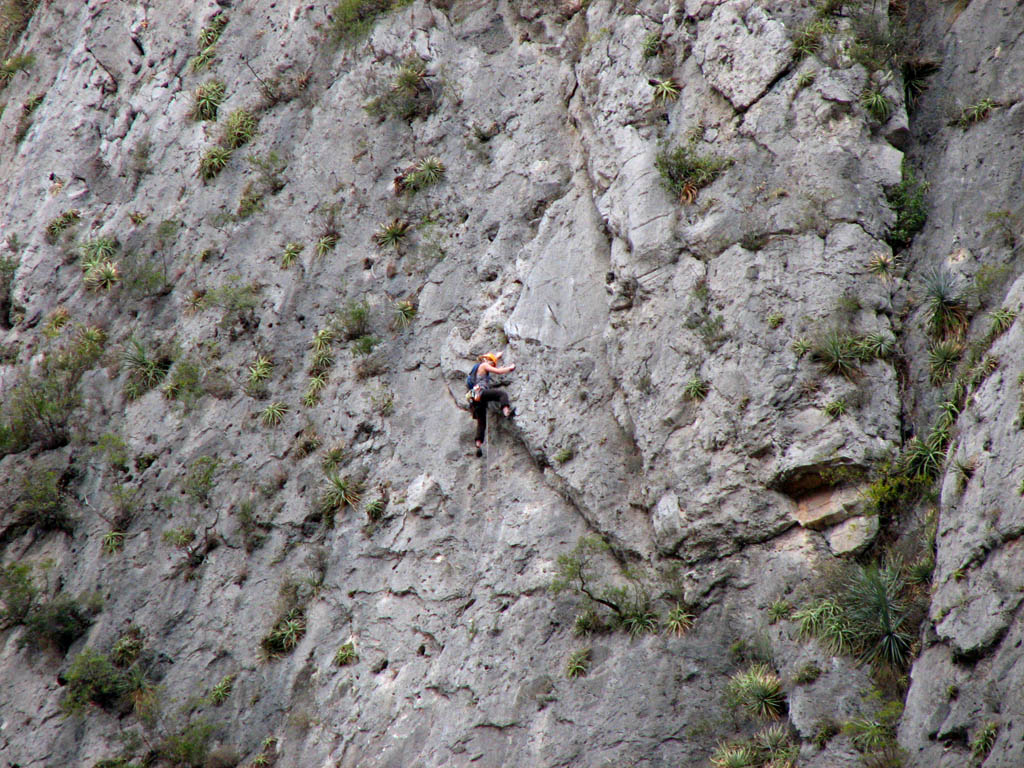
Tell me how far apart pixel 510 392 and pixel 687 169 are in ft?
17.2

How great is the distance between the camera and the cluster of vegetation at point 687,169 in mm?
14305

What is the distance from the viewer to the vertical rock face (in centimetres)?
1145

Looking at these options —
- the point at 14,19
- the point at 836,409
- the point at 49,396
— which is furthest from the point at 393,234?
the point at 14,19

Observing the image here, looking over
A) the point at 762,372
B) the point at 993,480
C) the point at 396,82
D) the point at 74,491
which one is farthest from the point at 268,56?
the point at 993,480

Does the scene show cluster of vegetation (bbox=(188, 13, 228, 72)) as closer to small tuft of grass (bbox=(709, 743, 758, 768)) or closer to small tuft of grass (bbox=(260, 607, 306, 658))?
small tuft of grass (bbox=(260, 607, 306, 658))

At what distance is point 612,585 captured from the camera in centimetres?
1276

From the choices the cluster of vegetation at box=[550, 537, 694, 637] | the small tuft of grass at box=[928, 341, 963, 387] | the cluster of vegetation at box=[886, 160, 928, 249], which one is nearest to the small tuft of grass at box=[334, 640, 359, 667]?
the cluster of vegetation at box=[550, 537, 694, 637]

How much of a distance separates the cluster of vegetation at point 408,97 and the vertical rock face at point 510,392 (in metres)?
0.09

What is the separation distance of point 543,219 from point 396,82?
6589mm

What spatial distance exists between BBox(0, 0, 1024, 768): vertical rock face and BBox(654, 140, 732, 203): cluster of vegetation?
0.11m

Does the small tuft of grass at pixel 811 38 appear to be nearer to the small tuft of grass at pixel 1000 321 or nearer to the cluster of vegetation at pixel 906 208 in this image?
the cluster of vegetation at pixel 906 208

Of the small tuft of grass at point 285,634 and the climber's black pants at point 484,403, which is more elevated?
the climber's black pants at point 484,403

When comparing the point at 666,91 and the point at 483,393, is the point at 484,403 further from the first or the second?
the point at 666,91

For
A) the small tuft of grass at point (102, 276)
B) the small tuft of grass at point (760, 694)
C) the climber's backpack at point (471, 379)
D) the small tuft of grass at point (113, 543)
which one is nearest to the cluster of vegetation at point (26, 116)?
the small tuft of grass at point (102, 276)
